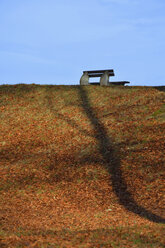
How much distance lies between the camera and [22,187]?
13664 mm

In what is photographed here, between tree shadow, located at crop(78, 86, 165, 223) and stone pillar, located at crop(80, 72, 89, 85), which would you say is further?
stone pillar, located at crop(80, 72, 89, 85)

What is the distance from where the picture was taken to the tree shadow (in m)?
11.0

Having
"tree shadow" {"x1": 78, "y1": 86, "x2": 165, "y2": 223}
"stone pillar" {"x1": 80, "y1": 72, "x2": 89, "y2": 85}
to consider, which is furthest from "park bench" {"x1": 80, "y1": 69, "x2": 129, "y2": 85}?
"tree shadow" {"x1": 78, "y1": 86, "x2": 165, "y2": 223}

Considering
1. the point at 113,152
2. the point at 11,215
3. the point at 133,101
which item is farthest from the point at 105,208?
the point at 133,101

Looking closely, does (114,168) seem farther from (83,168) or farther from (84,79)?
(84,79)

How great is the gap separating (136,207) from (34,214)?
3260mm

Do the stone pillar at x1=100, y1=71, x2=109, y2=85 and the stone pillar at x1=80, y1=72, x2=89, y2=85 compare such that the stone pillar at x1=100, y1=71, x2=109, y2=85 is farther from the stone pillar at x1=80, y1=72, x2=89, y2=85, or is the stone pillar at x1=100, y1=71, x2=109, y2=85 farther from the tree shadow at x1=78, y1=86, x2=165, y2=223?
the tree shadow at x1=78, y1=86, x2=165, y2=223

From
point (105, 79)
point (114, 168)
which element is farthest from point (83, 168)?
point (105, 79)

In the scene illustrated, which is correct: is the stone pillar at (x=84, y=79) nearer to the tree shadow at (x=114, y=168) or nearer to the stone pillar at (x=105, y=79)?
the stone pillar at (x=105, y=79)

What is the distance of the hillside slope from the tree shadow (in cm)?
4

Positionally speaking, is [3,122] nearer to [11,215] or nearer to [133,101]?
[133,101]

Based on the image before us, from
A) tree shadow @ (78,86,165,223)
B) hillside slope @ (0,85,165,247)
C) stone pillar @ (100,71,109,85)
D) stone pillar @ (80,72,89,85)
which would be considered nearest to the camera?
hillside slope @ (0,85,165,247)

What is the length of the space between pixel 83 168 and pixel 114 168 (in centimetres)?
126

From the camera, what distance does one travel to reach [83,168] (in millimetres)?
14391
